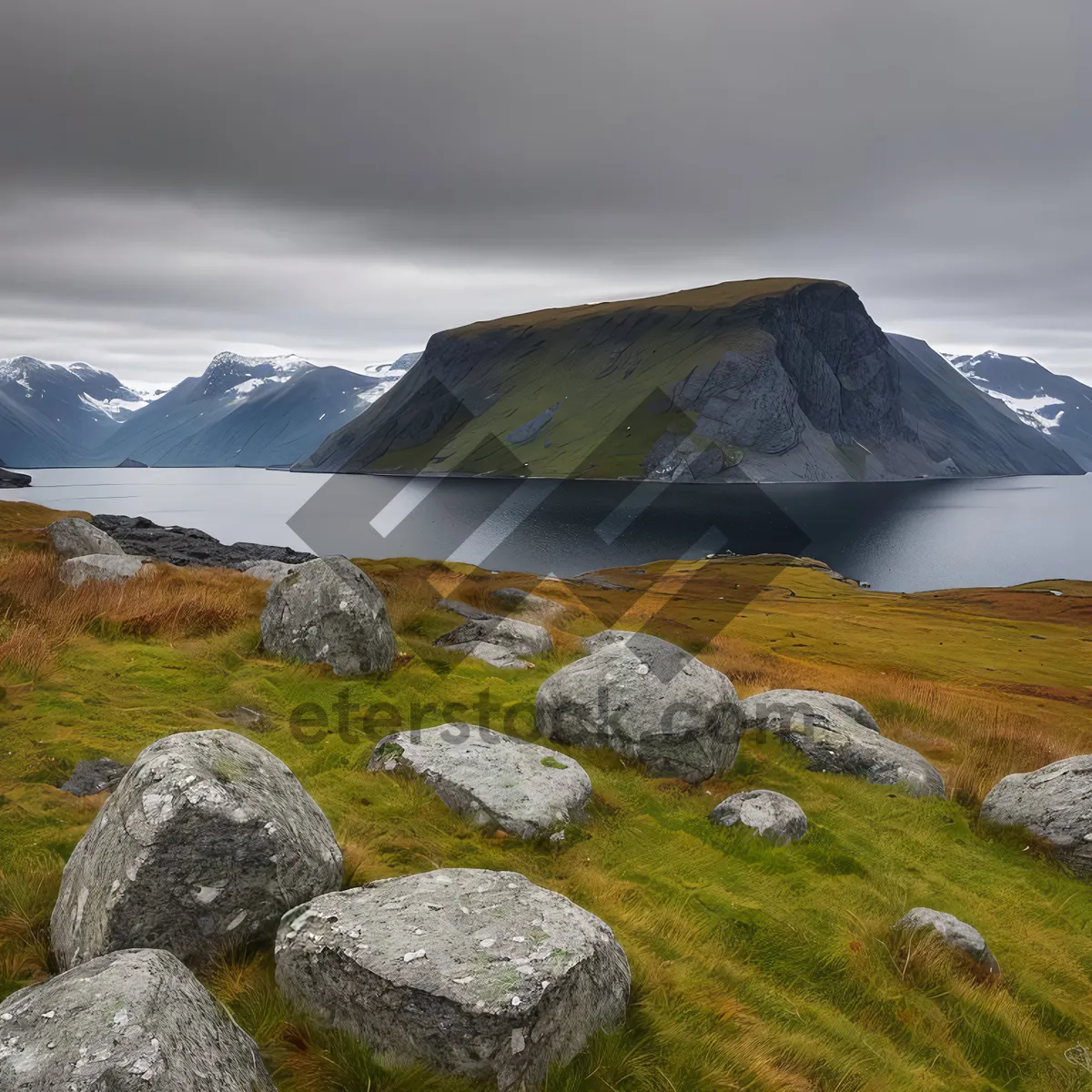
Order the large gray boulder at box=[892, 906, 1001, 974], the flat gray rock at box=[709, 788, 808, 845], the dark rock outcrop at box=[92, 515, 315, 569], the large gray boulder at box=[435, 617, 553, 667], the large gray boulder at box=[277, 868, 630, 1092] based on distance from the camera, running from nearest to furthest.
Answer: the large gray boulder at box=[277, 868, 630, 1092] < the large gray boulder at box=[892, 906, 1001, 974] < the flat gray rock at box=[709, 788, 808, 845] < the large gray boulder at box=[435, 617, 553, 667] < the dark rock outcrop at box=[92, 515, 315, 569]

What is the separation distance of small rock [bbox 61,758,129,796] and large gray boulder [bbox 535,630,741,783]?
674 centimetres

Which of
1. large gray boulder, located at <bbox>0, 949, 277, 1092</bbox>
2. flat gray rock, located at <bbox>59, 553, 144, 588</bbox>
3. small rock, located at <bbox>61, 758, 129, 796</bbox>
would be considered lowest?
small rock, located at <bbox>61, 758, 129, 796</bbox>

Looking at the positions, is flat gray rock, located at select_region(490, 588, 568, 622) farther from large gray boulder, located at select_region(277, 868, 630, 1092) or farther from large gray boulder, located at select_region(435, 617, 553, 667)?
large gray boulder, located at select_region(277, 868, 630, 1092)

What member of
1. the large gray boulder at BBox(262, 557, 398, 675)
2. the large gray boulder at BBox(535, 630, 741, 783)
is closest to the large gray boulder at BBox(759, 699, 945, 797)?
the large gray boulder at BBox(535, 630, 741, 783)

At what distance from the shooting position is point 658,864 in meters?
9.07

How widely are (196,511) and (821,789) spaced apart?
175 metres

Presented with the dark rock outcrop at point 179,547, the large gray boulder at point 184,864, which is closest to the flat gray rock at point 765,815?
the large gray boulder at point 184,864

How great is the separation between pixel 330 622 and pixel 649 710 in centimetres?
636

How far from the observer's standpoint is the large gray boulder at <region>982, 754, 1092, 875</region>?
37.4ft

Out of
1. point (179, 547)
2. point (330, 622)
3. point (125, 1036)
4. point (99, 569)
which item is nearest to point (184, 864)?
point (125, 1036)

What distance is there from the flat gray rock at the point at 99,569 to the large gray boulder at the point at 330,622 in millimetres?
5582

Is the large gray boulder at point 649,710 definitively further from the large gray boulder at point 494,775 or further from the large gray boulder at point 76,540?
the large gray boulder at point 76,540

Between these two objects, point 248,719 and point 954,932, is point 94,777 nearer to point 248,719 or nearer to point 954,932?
point 248,719

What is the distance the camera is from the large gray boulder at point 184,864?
564 cm
